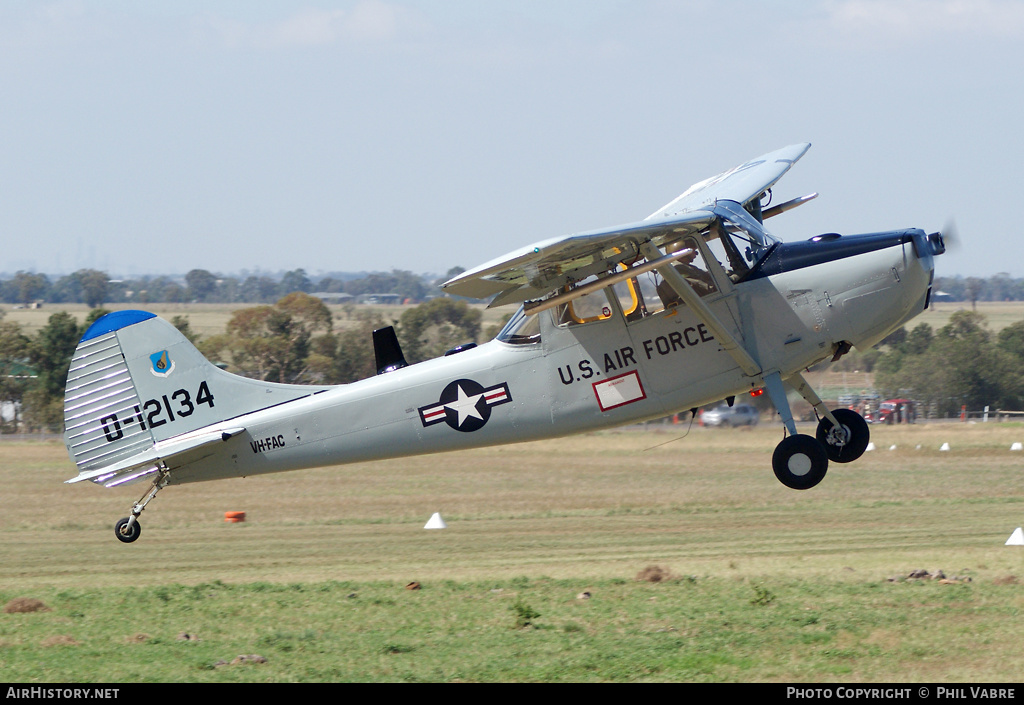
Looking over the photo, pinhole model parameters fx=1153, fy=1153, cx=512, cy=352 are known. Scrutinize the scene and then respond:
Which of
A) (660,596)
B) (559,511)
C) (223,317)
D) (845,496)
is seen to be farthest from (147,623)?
(223,317)

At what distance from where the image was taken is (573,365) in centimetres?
1203

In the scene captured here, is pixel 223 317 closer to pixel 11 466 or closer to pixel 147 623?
pixel 11 466

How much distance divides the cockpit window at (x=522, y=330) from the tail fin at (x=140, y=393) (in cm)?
240

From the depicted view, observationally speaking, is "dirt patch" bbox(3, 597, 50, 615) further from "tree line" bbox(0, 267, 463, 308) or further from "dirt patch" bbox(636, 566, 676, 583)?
"tree line" bbox(0, 267, 463, 308)

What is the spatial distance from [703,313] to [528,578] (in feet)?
21.0

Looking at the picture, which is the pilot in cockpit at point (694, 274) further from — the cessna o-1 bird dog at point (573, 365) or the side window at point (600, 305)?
the side window at point (600, 305)

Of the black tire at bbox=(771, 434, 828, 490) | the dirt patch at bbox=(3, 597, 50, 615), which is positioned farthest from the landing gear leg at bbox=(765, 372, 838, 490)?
the dirt patch at bbox=(3, 597, 50, 615)

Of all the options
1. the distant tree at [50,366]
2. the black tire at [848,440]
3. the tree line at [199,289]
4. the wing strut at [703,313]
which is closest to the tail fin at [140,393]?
the wing strut at [703,313]

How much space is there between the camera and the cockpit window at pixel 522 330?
12133mm

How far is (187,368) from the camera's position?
13.4 meters

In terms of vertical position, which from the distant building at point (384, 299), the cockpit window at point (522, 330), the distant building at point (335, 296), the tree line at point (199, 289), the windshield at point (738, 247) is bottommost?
the cockpit window at point (522, 330)

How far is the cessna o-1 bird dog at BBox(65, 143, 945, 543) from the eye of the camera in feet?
37.6

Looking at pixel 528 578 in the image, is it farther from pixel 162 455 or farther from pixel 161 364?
pixel 161 364

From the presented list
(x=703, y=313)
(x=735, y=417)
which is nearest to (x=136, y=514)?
(x=703, y=313)
